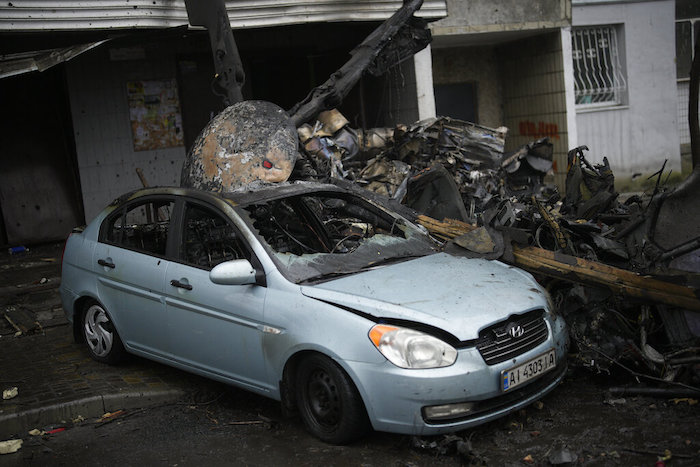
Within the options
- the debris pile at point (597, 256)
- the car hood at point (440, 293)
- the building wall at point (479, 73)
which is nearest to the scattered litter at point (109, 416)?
the car hood at point (440, 293)

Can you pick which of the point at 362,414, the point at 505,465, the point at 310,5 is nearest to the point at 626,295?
the point at 505,465

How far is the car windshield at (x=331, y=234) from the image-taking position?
447 cm

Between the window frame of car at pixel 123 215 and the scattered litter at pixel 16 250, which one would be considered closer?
the window frame of car at pixel 123 215

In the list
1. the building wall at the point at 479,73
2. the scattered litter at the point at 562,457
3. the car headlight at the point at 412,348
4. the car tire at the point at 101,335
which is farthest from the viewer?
the building wall at the point at 479,73

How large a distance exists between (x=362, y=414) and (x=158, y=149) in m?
7.79

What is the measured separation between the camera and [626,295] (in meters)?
4.58

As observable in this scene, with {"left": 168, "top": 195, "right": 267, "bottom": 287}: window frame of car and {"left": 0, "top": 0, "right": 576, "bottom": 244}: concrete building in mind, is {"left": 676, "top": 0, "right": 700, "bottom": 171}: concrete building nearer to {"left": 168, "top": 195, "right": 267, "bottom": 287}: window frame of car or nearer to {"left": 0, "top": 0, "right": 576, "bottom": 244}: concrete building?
{"left": 0, "top": 0, "right": 576, "bottom": 244}: concrete building

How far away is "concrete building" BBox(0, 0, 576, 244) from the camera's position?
8.98m

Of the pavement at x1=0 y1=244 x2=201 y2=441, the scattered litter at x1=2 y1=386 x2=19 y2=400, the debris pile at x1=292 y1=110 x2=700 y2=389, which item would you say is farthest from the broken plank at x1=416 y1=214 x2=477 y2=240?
the scattered litter at x1=2 y1=386 x2=19 y2=400

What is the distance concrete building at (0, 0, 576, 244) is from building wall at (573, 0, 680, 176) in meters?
1.52

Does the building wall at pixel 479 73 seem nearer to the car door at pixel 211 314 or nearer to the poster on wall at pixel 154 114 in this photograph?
the poster on wall at pixel 154 114

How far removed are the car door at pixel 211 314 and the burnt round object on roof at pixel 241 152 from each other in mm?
2169

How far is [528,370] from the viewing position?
3982 millimetres

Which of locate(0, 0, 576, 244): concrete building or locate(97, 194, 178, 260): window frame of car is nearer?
locate(97, 194, 178, 260): window frame of car
